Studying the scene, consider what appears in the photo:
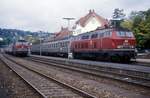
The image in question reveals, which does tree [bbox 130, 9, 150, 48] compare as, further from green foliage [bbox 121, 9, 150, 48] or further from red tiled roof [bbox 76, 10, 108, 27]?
red tiled roof [bbox 76, 10, 108, 27]

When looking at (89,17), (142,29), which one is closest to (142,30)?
(142,29)

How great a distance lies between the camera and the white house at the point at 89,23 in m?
94.3

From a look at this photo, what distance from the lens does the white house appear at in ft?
309

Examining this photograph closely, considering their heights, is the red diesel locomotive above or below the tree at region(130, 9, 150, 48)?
below

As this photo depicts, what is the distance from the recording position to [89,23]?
313ft

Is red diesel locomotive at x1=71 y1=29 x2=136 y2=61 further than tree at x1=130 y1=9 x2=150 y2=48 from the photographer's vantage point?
No

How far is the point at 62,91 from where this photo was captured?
13.8 m

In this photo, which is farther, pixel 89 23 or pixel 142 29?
pixel 89 23

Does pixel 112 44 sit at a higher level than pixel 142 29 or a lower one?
lower

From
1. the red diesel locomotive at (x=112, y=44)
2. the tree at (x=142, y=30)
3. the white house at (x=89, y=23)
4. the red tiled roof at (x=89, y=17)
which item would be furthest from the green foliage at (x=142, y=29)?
the red diesel locomotive at (x=112, y=44)

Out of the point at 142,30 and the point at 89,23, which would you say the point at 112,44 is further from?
the point at 89,23

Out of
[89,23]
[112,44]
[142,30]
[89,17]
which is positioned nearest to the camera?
[112,44]

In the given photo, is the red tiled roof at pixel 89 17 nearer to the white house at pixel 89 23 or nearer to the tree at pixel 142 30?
the white house at pixel 89 23

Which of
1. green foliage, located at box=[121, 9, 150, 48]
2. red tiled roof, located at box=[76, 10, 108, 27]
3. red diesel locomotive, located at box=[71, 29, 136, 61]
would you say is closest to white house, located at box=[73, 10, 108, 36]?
red tiled roof, located at box=[76, 10, 108, 27]
